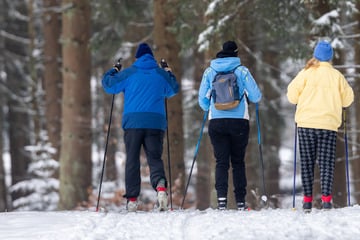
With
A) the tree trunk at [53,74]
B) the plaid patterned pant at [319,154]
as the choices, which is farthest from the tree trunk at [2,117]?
the plaid patterned pant at [319,154]

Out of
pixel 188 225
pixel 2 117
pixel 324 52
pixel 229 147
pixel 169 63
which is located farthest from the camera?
pixel 2 117

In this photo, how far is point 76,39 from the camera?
52.1 feet

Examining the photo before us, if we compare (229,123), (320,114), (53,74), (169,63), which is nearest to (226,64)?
(229,123)

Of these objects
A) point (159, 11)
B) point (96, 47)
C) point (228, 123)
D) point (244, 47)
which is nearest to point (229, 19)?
point (244, 47)

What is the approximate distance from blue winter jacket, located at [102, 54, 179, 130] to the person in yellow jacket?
67.7 inches

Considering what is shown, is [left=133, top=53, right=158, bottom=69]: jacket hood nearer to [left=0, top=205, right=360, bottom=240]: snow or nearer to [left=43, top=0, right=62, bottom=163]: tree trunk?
[left=0, top=205, right=360, bottom=240]: snow

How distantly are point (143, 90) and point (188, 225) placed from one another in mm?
2294

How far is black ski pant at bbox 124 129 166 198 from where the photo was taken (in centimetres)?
909

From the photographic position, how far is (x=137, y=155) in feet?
30.1

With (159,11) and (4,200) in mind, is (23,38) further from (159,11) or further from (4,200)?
(159,11)

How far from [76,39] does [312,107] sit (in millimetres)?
8540

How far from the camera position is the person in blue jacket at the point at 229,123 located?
8.80 m

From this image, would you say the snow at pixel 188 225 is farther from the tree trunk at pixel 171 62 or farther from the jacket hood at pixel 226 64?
the tree trunk at pixel 171 62

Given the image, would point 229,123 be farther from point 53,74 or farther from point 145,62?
point 53,74
